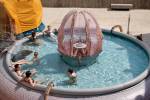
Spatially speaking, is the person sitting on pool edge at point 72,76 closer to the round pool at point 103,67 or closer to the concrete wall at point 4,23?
the round pool at point 103,67

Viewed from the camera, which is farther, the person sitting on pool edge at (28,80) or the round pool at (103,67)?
the round pool at (103,67)

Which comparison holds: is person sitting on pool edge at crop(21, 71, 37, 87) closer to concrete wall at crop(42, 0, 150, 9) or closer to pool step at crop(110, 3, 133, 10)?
pool step at crop(110, 3, 133, 10)

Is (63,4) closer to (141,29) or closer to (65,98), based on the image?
(141,29)

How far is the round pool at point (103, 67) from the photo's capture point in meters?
12.1

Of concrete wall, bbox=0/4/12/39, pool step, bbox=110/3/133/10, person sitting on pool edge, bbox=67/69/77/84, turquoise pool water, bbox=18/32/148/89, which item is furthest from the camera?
pool step, bbox=110/3/133/10

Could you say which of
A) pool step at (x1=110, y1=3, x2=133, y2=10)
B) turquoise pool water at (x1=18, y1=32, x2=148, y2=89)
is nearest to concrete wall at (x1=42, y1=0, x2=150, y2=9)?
pool step at (x1=110, y1=3, x2=133, y2=10)

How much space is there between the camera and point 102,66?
13992 millimetres

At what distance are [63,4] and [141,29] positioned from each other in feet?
23.2

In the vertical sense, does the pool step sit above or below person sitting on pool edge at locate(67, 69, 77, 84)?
above

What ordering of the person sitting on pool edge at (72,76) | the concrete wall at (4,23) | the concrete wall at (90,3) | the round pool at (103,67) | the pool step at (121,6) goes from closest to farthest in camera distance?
the round pool at (103,67)
the person sitting on pool edge at (72,76)
the concrete wall at (4,23)
the pool step at (121,6)
the concrete wall at (90,3)

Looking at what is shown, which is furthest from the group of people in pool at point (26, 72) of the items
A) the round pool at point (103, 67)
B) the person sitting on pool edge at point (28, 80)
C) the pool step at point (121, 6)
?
the pool step at point (121, 6)

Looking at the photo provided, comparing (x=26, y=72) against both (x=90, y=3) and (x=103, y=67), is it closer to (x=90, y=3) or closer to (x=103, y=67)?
(x=103, y=67)

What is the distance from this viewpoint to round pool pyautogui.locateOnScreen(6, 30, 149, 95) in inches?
477

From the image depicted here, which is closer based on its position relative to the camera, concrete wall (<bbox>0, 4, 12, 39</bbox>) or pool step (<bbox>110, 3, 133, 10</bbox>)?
concrete wall (<bbox>0, 4, 12, 39</bbox>)
